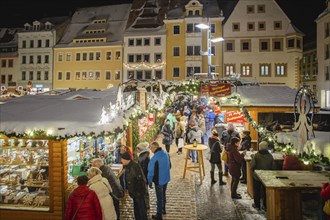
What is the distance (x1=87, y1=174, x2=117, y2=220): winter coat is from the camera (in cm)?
595

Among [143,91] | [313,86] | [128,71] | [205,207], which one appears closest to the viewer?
[205,207]

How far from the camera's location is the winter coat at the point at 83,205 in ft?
18.2

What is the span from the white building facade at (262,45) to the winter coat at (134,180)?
30.3 m

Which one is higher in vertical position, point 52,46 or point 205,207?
point 52,46

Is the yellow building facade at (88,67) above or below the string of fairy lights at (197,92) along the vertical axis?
above

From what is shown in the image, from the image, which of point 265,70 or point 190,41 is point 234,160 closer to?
point 265,70

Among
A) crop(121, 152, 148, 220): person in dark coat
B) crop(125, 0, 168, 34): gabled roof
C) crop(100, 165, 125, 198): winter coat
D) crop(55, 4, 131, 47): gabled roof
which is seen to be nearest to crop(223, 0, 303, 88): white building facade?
crop(125, 0, 168, 34): gabled roof

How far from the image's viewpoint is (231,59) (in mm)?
36500

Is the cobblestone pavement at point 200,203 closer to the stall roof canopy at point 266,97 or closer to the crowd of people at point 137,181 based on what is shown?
the crowd of people at point 137,181

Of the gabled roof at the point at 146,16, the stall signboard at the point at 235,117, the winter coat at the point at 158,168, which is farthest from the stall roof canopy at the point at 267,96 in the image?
the gabled roof at the point at 146,16

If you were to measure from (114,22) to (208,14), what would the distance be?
41.9ft

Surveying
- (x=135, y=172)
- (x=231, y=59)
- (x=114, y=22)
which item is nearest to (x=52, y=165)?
(x=135, y=172)

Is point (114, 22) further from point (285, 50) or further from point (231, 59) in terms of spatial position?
point (285, 50)

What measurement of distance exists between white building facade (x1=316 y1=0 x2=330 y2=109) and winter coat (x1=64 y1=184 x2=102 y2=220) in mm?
32509
